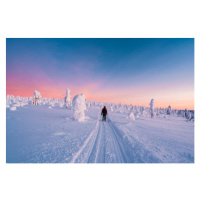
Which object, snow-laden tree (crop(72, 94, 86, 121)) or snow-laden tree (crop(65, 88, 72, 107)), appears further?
snow-laden tree (crop(65, 88, 72, 107))

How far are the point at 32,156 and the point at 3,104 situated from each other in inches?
152

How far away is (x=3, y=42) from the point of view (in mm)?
4801

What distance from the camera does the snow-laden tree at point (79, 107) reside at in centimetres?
1132

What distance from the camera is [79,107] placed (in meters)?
11.7

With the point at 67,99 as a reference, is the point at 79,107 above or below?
below

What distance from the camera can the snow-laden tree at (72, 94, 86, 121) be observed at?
1132 centimetres

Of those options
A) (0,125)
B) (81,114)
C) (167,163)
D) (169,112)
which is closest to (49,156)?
(0,125)

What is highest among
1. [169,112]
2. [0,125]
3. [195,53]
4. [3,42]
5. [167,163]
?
[3,42]

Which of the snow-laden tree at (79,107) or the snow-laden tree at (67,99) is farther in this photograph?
the snow-laden tree at (67,99)

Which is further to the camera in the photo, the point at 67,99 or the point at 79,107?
the point at 67,99

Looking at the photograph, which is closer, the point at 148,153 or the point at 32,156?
the point at 32,156
